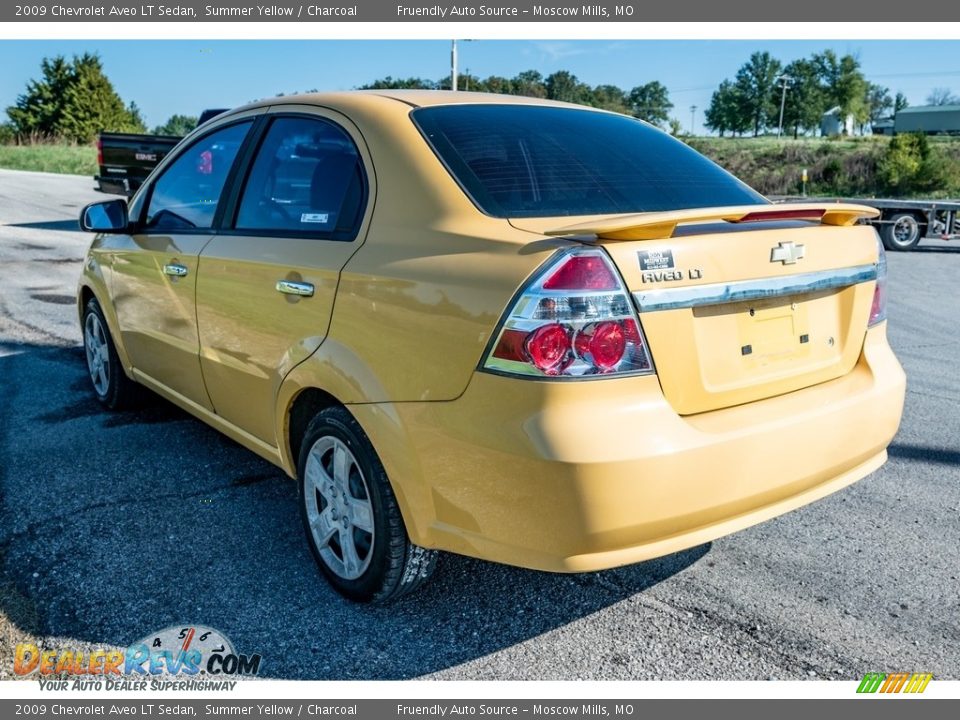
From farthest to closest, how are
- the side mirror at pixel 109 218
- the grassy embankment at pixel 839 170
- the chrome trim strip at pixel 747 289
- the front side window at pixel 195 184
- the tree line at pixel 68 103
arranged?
1. the tree line at pixel 68 103
2. the grassy embankment at pixel 839 170
3. the side mirror at pixel 109 218
4. the front side window at pixel 195 184
5. the chrome trim strip at pixel 747 289

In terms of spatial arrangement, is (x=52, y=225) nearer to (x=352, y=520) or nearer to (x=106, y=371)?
(x=106, y=371)

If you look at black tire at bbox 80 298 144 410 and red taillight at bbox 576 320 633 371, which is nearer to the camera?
red taillight at bbox 576 320 633 371

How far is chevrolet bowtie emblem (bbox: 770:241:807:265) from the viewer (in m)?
2.57

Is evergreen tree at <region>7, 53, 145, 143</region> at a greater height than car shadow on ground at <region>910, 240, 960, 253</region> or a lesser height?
greater

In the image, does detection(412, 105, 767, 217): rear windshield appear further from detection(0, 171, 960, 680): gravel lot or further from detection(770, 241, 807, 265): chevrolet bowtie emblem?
detection(0, 171, 960, 680): gravel lot

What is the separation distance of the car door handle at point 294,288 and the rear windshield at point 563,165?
26.4 inches

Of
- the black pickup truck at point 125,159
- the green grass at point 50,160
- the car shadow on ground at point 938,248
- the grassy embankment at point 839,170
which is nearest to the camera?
the black pickup truck at point 125,159

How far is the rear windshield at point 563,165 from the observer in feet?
8.82

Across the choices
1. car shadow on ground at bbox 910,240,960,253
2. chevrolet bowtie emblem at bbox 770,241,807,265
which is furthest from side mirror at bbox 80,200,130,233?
car shadow on ground at bbox 910,240,960,253

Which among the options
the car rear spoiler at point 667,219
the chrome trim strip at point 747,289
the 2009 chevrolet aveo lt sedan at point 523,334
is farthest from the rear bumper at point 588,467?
the car rear spoiler at point 667,219

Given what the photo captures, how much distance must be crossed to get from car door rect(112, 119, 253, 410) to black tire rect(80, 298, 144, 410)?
0.38 m

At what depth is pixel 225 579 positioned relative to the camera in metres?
3.13

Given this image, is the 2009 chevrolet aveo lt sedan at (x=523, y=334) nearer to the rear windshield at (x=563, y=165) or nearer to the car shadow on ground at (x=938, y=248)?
the rear windshield at (x=563, y=165)

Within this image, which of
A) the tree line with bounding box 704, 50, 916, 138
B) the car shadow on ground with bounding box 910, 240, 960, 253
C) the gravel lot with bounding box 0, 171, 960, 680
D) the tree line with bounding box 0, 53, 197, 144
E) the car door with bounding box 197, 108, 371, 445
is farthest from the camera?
the tree line with bounding box 704, 50, 916, 138
